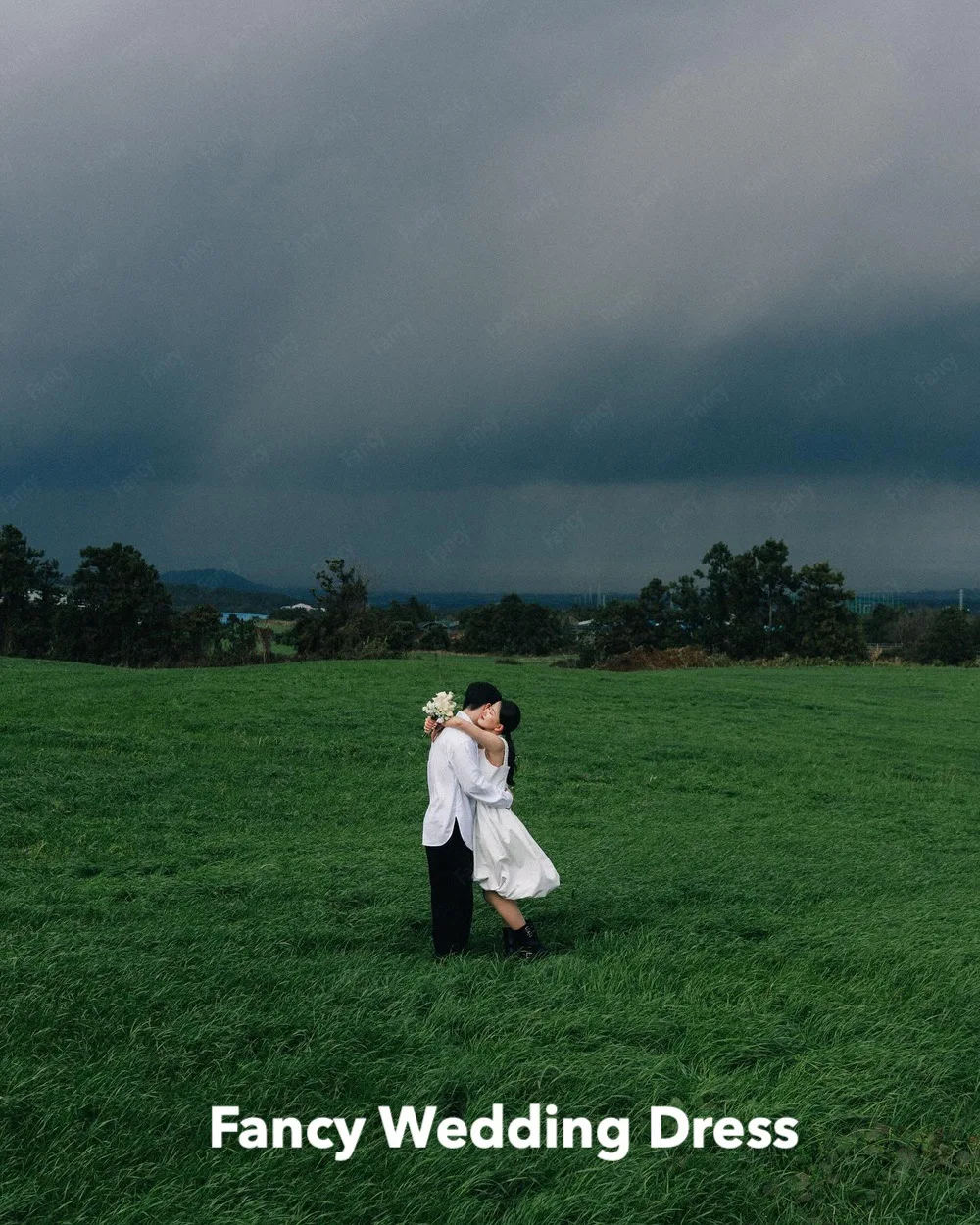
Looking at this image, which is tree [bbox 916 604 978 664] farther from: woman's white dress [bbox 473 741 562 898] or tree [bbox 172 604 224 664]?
woman's white dress [bbox 473 741 562 898]

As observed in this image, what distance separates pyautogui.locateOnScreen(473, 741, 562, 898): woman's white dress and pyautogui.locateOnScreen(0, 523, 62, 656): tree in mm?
47972

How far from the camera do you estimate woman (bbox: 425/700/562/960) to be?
661cm

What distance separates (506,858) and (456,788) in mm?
584

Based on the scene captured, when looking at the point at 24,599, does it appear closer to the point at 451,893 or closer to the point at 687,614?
the point at 687,614

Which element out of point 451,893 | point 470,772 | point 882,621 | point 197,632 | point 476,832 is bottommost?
point 451,893

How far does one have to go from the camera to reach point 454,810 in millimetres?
6621

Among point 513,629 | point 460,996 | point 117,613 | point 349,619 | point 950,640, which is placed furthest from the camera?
point 513,629

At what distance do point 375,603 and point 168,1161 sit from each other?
121ft

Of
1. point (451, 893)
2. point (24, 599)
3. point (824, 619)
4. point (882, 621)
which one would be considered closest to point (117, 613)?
point (24, 599)

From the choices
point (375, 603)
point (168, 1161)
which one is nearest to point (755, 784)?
point (168, 1161)

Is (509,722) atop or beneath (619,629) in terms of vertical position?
beneath

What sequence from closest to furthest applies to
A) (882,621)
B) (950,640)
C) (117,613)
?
(117,613), (950,640), (882,621)

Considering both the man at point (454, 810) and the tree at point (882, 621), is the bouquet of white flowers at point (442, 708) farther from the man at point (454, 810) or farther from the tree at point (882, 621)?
the tree at point (882, 621)

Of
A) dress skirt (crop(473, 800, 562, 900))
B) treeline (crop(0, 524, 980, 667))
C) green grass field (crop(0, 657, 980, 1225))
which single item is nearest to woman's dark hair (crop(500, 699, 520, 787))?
dress skirt (crop(473, 800, 562, 900))
